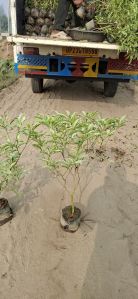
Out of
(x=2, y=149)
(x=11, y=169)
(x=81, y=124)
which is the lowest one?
(x=11, y=169)

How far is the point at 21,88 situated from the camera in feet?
21.3

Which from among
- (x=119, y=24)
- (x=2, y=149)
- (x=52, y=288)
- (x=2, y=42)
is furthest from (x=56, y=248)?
(x=2, y=42)

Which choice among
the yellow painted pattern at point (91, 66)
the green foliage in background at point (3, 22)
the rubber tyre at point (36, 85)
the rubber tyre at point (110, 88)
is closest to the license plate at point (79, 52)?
the yellow painted pattern at point (91, 66)

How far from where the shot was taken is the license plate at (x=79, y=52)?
4.53 m

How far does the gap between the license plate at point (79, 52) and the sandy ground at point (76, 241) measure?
162 cm

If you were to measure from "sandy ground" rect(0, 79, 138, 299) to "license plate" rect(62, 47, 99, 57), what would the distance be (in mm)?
1624

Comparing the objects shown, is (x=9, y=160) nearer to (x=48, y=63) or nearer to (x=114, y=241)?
(x=114, y=241)

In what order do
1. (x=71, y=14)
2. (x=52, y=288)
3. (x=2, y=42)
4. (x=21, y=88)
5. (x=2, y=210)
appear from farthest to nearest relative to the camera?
(x=2, y=42)
(x=21, y=88)
(x=71, y=14)
(x=2, y=210)
(x=52, y=288)

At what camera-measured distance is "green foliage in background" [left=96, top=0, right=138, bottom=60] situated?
3926mm

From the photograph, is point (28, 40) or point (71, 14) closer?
point (28, 40)

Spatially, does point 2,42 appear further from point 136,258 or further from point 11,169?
point 136,258

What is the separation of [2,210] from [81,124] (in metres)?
1.18

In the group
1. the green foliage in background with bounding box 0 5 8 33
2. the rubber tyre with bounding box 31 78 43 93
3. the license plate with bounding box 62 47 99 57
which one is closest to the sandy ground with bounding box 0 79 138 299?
the license plate with bounding box 62 47 99 57

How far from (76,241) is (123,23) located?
3.08 metres
